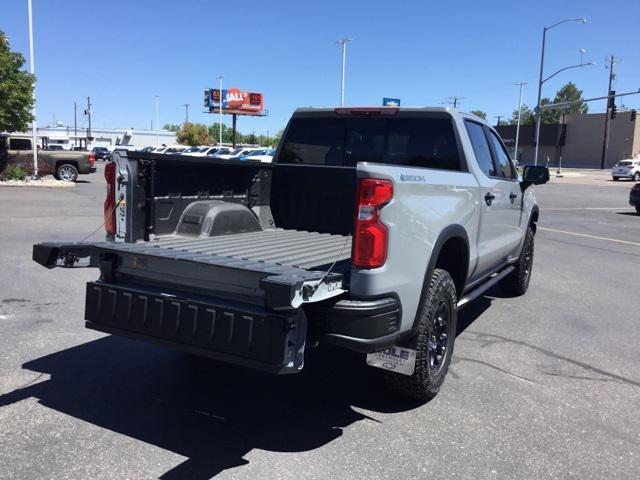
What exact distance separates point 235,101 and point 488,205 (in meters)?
87.1

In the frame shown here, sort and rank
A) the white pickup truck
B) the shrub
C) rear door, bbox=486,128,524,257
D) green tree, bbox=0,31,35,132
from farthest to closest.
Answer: the shrub → green tree, bbox=0,31,35,132 → rear door, bbox=486,128,524,257 → the white pickup truck

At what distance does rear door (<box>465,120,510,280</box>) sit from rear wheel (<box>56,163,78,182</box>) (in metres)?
24.0

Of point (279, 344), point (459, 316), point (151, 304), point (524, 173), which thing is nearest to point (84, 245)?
point (151, 304)

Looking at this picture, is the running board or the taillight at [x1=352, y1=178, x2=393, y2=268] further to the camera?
the running board

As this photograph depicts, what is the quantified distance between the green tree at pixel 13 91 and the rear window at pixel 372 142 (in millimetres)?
19955

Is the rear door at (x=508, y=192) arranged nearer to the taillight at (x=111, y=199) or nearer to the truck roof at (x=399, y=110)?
the truck roof at (x=399, y=110)

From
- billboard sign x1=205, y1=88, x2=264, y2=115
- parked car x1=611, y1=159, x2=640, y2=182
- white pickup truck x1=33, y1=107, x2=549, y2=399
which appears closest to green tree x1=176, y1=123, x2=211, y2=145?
billboard sign x1=205, y1=88, x2=264, y2=115

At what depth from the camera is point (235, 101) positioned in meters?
88.5

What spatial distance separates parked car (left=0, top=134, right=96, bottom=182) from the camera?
80.9 ft

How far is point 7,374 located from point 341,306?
2787 mm

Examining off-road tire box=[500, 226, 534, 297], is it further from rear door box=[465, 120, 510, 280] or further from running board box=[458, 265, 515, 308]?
rear door box=[465, 120, 510, 280]

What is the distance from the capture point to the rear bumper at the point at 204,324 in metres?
→ 3.05

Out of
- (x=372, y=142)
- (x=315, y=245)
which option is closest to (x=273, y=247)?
(x=315, y=245)

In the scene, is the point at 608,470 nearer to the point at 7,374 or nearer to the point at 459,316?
the point at 459,316
